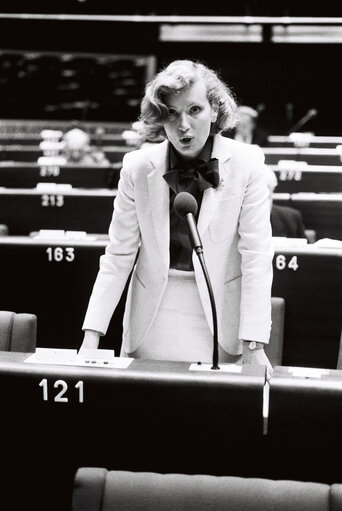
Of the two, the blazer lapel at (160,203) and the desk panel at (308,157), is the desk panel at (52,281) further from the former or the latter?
the desk panel at (308,157)

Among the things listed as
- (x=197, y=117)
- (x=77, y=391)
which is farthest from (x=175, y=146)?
(x=77, y=391)

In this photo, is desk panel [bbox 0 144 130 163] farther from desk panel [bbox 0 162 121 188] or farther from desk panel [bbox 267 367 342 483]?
desk panel [bbox 267 367 342 483]

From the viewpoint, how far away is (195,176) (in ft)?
6.44

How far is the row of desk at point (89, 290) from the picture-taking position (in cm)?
287

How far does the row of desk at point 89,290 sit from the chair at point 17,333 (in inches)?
25.6

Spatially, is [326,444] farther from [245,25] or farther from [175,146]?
[245,25]

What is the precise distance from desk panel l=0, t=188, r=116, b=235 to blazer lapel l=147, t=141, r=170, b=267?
268cm

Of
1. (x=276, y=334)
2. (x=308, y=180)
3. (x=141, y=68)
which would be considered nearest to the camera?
(x=276, y=334)

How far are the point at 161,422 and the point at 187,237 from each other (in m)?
0.58

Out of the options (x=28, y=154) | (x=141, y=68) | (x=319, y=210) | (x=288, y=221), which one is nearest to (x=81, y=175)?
(x=319, y=210)

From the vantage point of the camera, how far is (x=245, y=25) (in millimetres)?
12648

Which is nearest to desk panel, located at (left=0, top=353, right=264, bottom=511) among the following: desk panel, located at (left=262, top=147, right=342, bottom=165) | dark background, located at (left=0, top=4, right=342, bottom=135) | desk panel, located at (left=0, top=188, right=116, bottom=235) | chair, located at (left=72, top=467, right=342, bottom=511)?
chair, located at (left=72, top=467, right=342, bottom=511)

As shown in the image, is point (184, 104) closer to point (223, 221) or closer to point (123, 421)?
point (223, 221)


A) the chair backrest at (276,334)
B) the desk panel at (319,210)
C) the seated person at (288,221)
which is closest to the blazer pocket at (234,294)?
the chair backrest at (276,334)
